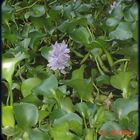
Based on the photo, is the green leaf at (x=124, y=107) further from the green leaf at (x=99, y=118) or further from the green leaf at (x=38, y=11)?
the green leaf at (x=38, y=11)

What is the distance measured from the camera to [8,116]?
2.53 feet

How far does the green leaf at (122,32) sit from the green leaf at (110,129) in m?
0.23

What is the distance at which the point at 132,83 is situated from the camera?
2.71 feet

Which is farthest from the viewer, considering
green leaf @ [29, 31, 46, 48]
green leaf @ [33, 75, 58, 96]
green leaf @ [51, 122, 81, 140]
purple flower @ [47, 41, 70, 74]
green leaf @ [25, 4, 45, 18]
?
green leaf @ [25, 4, 45, 18]

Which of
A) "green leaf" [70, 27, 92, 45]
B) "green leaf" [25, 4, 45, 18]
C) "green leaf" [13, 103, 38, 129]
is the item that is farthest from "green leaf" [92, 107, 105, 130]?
"green leaf" [25, 4, 45, 18]

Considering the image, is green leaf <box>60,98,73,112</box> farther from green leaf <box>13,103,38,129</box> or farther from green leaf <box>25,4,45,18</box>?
green leaf <box>25,4,45,18</box>

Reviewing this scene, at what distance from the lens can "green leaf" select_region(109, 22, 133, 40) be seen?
2.90 feet

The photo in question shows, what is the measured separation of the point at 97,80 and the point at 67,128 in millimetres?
211

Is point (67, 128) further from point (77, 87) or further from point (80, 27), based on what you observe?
point (80, 27)

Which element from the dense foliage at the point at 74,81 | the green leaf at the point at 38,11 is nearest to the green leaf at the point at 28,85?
the dense foliage at the point at 74,81

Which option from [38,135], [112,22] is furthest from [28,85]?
[112,22]

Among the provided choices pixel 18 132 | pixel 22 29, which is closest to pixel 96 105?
pixel 18 132

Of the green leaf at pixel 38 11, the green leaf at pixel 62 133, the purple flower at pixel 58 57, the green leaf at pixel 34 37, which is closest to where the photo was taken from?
the green leaf at pixel 62 133

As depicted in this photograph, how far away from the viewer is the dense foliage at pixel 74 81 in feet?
2.43
